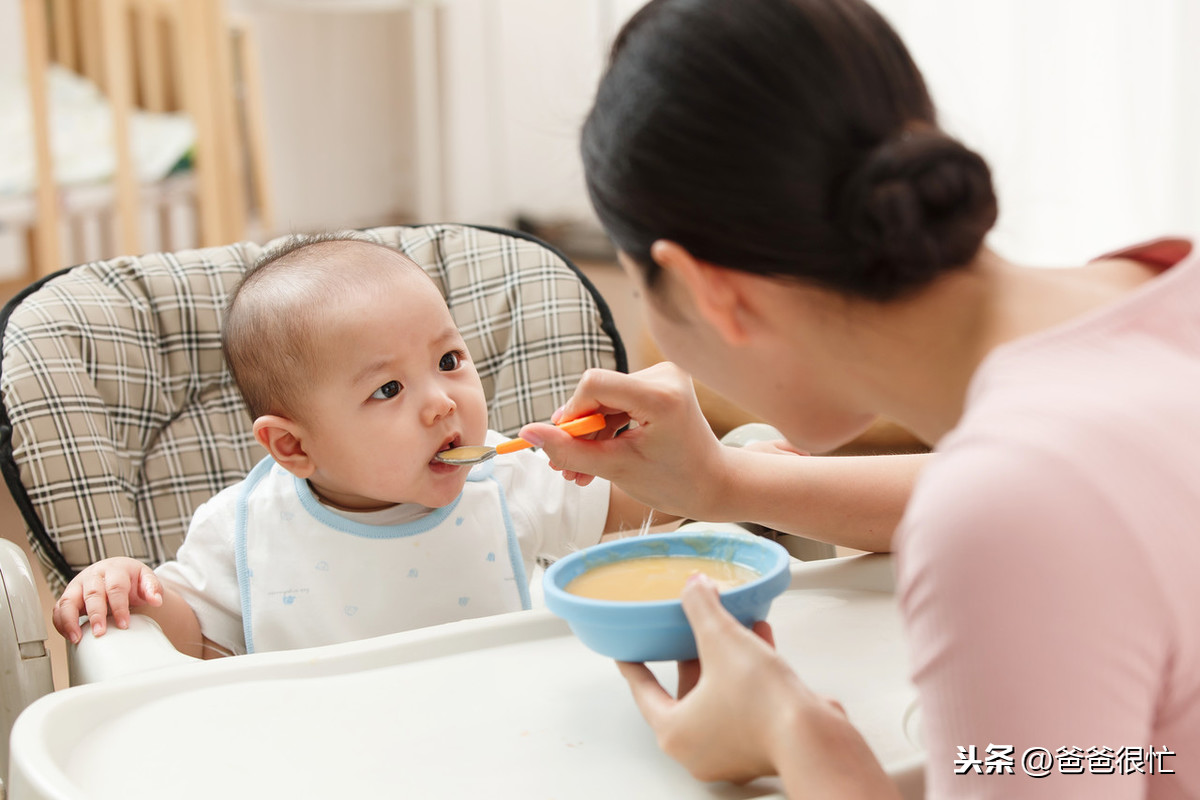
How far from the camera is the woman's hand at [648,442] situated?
1052 mm

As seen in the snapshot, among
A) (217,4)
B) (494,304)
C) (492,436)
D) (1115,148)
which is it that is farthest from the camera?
(217,4)

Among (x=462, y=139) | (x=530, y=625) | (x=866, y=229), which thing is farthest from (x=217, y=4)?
(x=866, y=229)

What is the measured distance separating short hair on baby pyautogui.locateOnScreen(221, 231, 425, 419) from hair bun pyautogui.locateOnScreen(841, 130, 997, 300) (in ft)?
2.12

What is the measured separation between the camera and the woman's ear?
725mm

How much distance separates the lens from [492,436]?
4.54ft

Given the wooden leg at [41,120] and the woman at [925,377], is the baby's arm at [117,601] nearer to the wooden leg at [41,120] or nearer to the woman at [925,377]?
the woman at [925,377]

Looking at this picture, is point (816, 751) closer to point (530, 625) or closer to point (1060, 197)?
point (530, 625)

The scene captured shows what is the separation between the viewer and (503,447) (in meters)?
1.10

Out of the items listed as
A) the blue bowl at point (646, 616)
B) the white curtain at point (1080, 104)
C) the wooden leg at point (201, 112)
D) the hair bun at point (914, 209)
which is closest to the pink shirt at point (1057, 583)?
the hair bun at point (914, 209)

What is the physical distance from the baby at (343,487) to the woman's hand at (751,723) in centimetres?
47

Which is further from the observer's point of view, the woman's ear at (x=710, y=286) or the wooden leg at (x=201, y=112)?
the wooden leg at (x=201, y=112)

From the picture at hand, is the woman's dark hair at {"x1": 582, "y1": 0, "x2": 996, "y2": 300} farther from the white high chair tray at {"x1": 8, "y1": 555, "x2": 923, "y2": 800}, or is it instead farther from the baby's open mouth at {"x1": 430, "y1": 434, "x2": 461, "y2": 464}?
the baby's open mouth at {"x1": 430, "y1": 434, "x2": 461, "y2": 464}

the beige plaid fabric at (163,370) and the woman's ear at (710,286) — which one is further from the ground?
the woman's ear at (710,286)

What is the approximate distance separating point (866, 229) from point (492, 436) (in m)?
0.78
